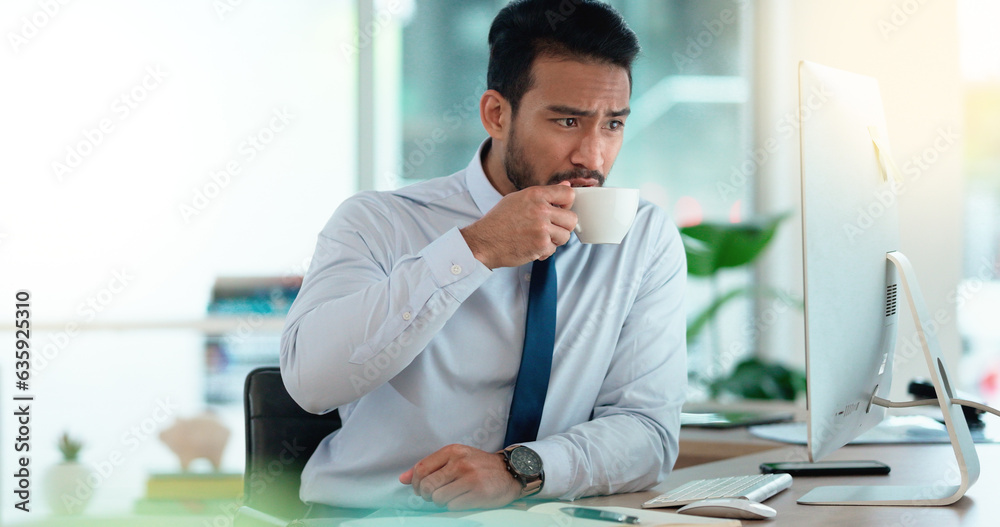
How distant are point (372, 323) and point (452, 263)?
0.44 feet

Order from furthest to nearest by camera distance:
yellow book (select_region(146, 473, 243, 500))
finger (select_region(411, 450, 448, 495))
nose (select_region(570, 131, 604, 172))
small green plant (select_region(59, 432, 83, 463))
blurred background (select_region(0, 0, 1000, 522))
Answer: yellow book (select_region(146, 473, 243, 500))
small green plant (select_region(59, 432, 83, 463))
blurred background (select_region(0, 0, 1000, 522))
nose (select_region(570, 131, 604, 172))
finger (select_region(411, 450, 448, 495))

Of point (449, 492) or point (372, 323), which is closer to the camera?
point (449, 492)

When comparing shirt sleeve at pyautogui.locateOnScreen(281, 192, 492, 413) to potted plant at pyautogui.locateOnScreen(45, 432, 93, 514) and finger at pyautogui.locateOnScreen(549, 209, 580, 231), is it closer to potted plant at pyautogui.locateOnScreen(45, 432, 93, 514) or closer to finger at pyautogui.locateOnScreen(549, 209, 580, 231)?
finger at pyautogui.locateOnScreen(549, 209, 580, 231)

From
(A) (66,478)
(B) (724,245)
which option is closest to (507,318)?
(B) (724,245)

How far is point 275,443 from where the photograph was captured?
4.60ft

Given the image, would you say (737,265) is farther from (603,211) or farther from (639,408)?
(603,211)

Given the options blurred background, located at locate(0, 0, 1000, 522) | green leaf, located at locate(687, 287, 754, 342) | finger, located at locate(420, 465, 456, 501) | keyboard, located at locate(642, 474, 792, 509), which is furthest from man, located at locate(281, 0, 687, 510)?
blurred background, located at locate(0, 0, 1000, 522)

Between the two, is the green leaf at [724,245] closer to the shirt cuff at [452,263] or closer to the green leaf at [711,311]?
the green leaf at [711,311]

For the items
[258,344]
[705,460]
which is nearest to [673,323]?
[705,460]

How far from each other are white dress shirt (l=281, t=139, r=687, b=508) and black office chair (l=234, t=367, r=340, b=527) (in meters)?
0.08

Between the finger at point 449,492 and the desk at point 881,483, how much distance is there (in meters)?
0.16

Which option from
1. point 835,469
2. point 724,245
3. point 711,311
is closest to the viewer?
point 835,469

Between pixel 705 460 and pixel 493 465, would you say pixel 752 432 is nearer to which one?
pixel 705 460

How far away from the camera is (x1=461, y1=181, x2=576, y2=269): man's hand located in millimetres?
1055
